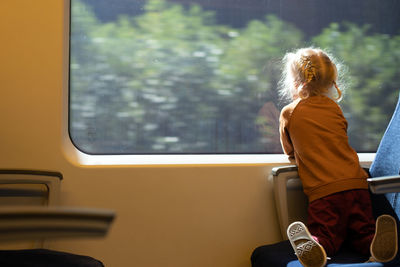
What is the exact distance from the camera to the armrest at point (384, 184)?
1149mm

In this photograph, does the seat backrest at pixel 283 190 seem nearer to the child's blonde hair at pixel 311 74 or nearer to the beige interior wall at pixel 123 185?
the beige interior wall at pixel 123 185

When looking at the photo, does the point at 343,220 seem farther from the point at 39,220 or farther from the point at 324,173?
the point at 39,220

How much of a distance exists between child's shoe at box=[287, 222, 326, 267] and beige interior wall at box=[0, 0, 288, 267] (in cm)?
51

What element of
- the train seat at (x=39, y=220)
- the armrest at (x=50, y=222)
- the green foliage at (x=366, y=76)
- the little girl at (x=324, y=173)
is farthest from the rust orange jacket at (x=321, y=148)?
the armrest at (x=50, y=222)

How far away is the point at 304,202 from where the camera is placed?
2.14m

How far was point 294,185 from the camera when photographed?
2127mm

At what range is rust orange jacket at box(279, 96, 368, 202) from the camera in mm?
1821

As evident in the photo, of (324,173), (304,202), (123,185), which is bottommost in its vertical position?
(304,202)

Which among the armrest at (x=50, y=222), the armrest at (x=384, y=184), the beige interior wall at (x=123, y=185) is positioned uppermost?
the armrest at (x=50, y=222)

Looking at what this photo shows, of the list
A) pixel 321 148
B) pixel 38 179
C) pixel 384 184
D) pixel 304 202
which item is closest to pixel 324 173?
pixel 321 148

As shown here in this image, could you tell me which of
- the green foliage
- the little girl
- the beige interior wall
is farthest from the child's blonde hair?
the beige interior wall

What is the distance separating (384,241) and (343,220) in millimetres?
221

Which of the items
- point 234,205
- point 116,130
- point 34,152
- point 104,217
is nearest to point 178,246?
point 234,205

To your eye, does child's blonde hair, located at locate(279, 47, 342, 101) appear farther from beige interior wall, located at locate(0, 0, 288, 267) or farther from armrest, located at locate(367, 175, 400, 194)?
armrest, located at locate(367, 175, 400, 194)
